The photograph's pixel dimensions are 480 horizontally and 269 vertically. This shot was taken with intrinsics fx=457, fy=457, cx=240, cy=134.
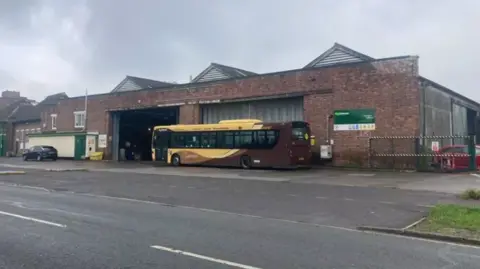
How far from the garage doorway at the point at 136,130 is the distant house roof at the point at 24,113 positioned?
25886 mm

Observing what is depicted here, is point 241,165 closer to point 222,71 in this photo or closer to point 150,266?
point 222,71

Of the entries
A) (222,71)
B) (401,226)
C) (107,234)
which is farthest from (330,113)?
(107,234)

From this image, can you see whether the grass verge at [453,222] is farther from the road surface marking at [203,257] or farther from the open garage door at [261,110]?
the open garage door at [261,110]

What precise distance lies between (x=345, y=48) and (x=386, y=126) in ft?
27.8

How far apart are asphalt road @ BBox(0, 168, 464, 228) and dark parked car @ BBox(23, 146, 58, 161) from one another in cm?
2664

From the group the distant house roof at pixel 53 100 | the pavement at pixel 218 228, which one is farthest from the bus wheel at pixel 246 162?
the distant house roof at pixel 53 100

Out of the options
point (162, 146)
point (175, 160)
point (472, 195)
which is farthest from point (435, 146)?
point (162, 146)

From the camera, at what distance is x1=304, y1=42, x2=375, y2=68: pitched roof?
32906 millimetres

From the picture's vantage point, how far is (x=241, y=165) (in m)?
30.1

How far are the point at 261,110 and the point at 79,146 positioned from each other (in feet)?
72.0

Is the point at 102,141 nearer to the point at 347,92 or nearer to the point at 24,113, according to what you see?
the point at 347,92

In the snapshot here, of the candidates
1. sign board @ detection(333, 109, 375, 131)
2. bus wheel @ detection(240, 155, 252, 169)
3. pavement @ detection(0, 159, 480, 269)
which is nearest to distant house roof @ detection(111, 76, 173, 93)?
bus wheel @ detection(240, 155, 252, 169)

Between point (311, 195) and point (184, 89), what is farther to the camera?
point (184, 89)

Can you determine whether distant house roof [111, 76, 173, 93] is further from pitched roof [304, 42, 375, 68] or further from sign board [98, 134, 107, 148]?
pitched roof [304, 42, 375, 68]
